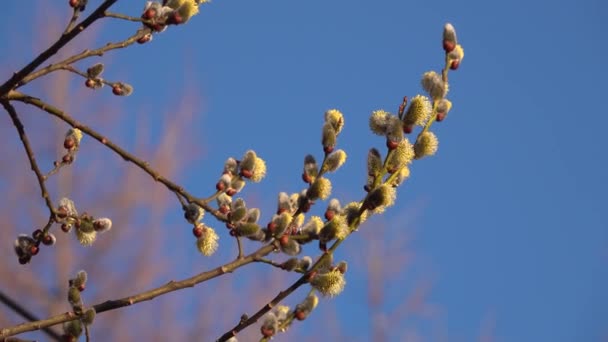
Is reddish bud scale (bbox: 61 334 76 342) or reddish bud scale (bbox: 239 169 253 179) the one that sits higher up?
reddish bud scale (bbox: 239 169 253 179)

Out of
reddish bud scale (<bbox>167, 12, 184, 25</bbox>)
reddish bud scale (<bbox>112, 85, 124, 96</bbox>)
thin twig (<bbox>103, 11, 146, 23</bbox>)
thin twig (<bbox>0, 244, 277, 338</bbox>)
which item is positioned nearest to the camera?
thin twig (<bbox>0, 244, 277, 338</bbox>)

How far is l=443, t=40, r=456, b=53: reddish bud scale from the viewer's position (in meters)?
1.62

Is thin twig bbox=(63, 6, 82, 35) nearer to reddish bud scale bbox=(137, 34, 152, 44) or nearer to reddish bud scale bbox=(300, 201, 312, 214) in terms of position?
reddish bud scale bbox=(137, 34, 152, 44)

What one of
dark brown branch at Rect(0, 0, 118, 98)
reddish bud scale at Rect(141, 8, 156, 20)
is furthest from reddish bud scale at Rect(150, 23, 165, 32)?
dark brown branch at Rect(0, 0, 118, 98)

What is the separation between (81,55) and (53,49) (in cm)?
19

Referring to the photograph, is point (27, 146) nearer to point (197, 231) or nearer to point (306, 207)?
point (197, 231)

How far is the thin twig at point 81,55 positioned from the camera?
162 cm

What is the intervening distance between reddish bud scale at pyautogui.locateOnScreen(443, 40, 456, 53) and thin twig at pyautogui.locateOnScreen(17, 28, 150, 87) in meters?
0.55

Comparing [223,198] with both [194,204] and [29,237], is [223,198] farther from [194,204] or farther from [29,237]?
[29,237]

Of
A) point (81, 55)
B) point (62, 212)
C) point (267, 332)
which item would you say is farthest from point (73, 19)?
point (267, 332)

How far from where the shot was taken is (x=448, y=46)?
5.32 ft

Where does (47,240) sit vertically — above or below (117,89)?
below

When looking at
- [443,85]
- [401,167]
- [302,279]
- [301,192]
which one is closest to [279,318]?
[302,279]

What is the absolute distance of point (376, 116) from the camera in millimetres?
1598
